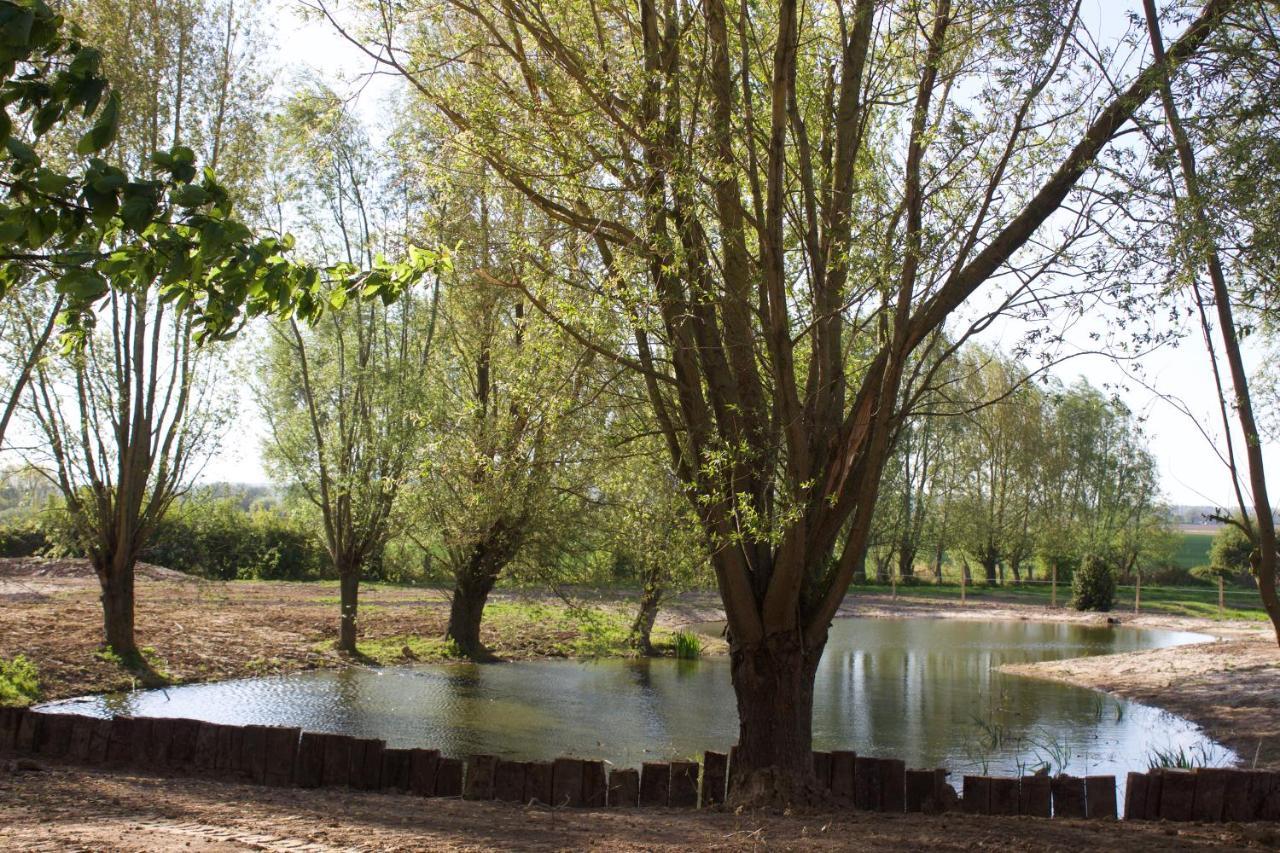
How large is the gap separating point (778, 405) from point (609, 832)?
3016 mm

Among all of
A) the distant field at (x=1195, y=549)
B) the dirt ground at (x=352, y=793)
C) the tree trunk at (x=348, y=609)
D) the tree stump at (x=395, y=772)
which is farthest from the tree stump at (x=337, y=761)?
the distant field at (x=1195, y=549)

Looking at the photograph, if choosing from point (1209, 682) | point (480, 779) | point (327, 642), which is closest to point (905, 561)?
point (1209, 682)

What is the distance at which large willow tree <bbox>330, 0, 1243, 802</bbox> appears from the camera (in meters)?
6.63

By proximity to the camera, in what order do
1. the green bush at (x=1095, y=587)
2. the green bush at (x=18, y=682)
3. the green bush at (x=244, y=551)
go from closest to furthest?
1. the green bush at (x=18, y=682)
2. the green bush at (x=244, y=551)
3. the green bush at (x=1095, y=587)

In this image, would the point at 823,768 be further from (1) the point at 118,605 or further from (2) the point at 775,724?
(1) the point at 118,605

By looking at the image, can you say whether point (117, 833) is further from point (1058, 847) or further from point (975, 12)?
point (975, 12)

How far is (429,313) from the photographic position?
693 inches

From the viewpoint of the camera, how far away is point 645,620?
61.1 feet

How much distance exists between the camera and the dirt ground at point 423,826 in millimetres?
4996

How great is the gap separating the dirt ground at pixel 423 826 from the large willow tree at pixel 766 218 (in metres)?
1.18

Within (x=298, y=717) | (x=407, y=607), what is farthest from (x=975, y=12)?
(x=407, y=607)

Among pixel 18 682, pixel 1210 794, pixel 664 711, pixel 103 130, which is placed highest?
pixel 103 130

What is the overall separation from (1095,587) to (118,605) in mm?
29219

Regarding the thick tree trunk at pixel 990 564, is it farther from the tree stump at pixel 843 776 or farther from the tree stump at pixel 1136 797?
the tree stump at pixel 843 776
